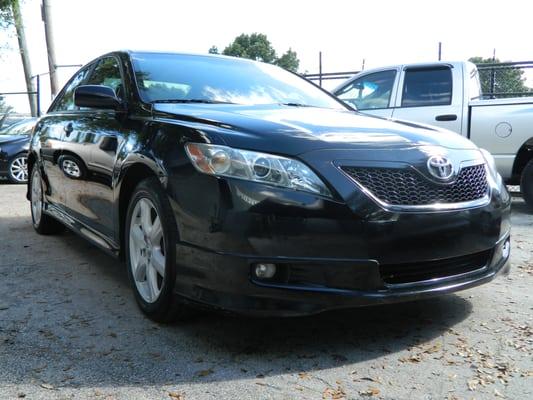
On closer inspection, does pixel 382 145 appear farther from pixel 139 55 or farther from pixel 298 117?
pixel 139 55

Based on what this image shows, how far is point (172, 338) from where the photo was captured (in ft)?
9.91

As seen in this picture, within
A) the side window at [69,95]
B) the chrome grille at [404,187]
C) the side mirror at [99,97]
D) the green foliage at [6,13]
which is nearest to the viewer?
the chrome grille at [404,187]

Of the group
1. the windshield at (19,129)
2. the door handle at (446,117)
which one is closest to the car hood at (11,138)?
the windshield at (19,129)

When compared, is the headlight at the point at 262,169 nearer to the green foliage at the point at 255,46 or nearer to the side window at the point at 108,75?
the side window at the point at 108,75

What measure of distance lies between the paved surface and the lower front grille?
14.4 inches

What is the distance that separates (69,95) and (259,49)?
178 ft

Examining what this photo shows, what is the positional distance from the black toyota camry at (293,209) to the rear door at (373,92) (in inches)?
168

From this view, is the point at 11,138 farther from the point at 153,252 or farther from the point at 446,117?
the point at 153,252

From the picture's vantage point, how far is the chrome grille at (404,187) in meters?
2.71

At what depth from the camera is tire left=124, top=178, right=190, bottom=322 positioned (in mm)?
2951

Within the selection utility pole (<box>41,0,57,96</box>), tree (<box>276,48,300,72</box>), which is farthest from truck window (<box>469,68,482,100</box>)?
tree (<box>276,48,300,72</box>)

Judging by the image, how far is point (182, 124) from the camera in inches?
120

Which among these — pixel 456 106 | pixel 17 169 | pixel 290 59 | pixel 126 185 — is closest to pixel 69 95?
pixel 126 185

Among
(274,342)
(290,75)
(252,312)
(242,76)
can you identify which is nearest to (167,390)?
(252,312)
